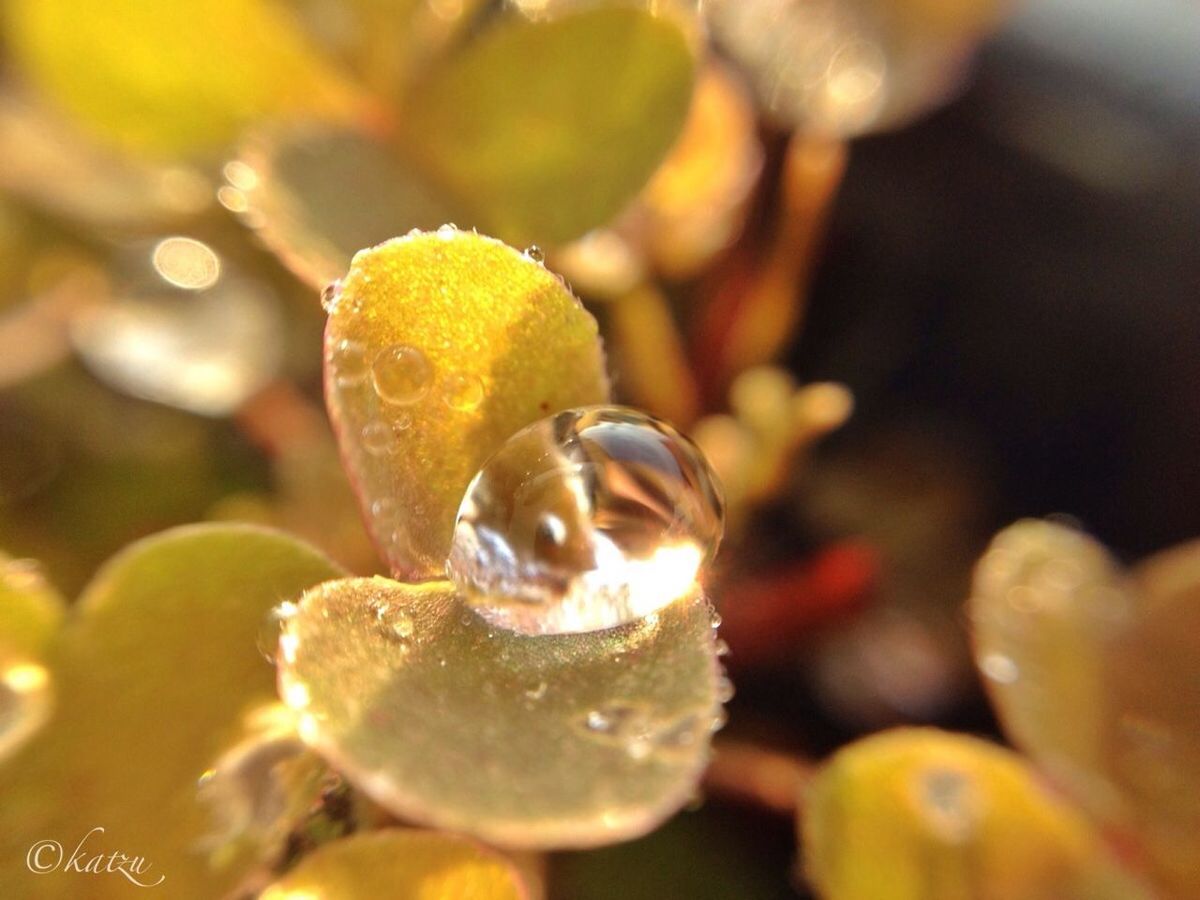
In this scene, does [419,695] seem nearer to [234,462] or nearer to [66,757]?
[66,757]

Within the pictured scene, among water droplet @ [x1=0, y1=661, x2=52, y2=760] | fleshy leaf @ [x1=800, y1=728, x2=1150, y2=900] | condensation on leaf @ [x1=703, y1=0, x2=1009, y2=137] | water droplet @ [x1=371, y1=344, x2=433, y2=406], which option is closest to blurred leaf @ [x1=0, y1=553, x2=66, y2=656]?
water droplet @ [x1=0, y1=661, x2=52, y2=760]

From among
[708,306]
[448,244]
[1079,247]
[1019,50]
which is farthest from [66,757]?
[1019,50]

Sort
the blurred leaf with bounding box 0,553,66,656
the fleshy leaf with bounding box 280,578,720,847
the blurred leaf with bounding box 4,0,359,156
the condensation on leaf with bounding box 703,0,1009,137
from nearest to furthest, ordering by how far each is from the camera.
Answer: the fleshy leaf with bounding box 280,578,720,847 < the blurred leaf with bounding box 0,553,66,656 < the blurred leaf with bounding box 4,0,359,156 < the condensation on leaf with bounding box 703,0,1009,137

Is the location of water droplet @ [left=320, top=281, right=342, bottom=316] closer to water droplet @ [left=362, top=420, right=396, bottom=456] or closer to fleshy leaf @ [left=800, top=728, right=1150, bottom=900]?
water droplet @ [left=362, top=420, right=396, bottom=456]

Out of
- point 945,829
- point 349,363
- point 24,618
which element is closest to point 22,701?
point 24,618

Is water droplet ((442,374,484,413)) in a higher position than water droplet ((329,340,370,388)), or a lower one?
lower
